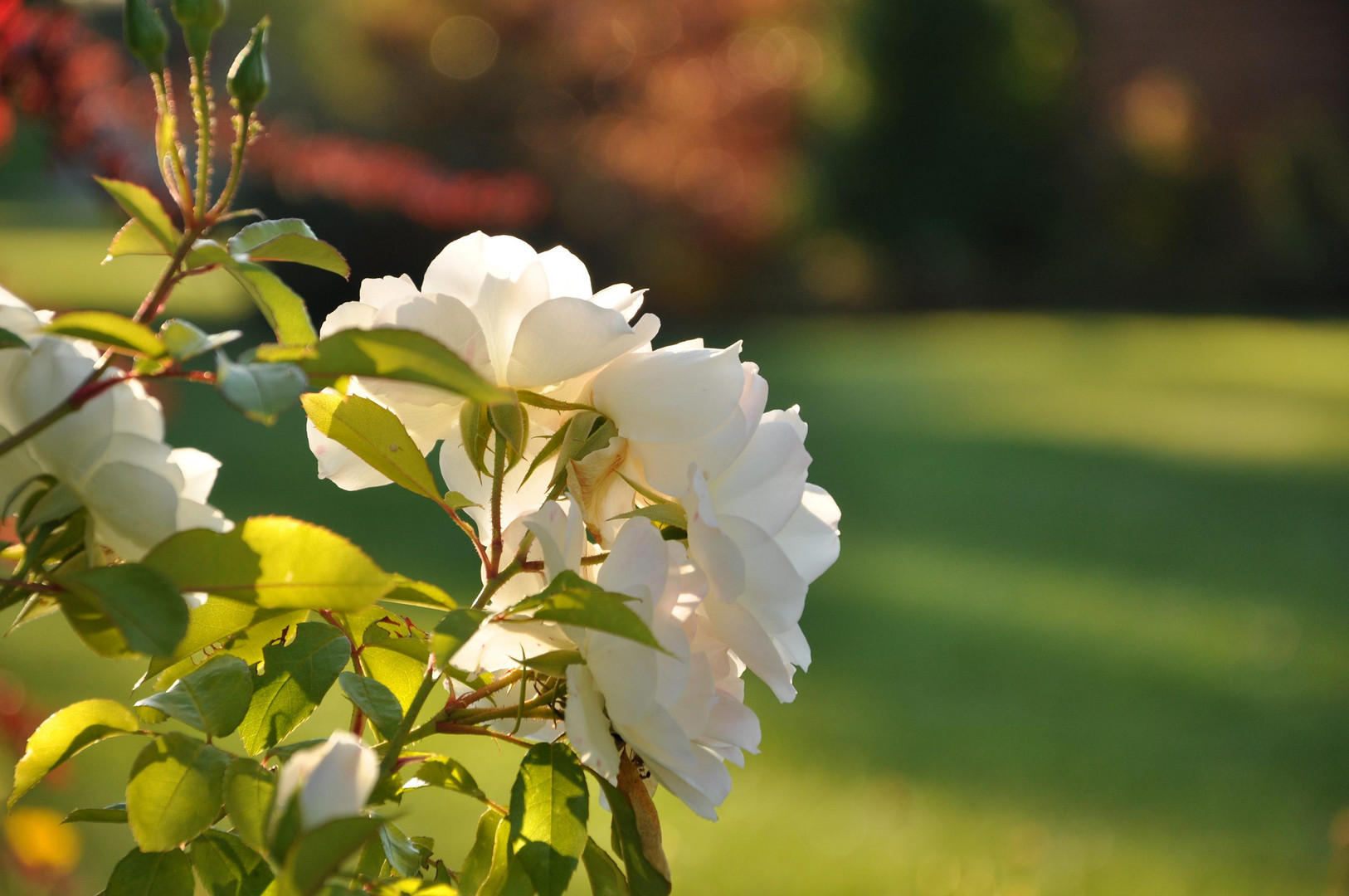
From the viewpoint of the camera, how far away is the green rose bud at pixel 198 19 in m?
0.23

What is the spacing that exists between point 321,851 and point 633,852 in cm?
12

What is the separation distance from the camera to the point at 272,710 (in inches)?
12.5

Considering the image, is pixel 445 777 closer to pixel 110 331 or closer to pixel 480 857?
pixel 480 857

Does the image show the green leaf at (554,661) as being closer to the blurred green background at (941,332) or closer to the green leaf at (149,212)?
the green leaf at (149,212)

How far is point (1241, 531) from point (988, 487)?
30.7 inches

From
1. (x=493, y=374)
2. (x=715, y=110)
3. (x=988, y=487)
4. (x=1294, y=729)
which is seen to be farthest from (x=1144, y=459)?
(x=715, y=110)

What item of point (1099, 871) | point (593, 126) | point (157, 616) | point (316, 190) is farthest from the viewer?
point (593, 126)

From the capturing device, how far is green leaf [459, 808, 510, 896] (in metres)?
0.31

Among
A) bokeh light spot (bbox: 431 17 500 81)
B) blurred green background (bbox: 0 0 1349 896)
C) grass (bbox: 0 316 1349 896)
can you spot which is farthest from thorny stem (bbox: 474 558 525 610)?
bokeh light spot (bbox: 431 17 500 81)

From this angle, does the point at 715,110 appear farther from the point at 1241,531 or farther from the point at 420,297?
the point at 420,297

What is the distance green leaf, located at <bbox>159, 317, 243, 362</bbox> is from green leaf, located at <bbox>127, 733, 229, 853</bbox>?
0.33ft

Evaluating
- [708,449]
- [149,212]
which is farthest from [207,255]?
[708,449]

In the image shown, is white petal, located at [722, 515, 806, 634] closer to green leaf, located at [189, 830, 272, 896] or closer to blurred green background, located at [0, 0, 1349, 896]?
green leaf, located at [189, 830, 272, 896]

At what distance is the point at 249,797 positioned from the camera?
28 centimetres
